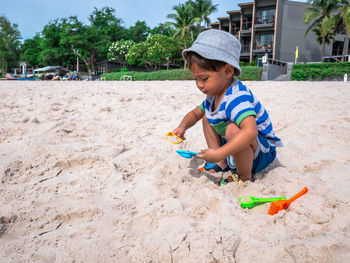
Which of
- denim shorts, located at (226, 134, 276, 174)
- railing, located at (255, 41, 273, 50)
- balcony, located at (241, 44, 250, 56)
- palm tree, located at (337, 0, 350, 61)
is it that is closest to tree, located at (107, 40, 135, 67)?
balcony, located at (241, 44, 250, 56)

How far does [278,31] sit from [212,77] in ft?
79.8

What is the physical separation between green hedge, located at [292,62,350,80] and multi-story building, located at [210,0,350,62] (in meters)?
7.64

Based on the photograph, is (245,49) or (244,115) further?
(245,49)

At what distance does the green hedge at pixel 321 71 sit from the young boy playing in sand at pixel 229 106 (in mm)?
15638

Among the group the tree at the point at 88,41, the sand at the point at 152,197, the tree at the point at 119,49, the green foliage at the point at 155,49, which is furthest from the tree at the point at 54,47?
the sand at the point at 152,197

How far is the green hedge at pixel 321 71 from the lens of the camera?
1437cm

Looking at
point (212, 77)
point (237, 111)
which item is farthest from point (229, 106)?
point (212, 77)

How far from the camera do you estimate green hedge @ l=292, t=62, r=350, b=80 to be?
14.4 meters

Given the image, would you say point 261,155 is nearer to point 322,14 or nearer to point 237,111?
point 237,111

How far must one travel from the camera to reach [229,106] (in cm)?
143

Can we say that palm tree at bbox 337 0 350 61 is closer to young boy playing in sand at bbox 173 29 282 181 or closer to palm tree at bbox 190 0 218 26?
palm tree at bbox 190 0 218 26

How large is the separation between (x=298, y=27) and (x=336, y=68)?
10775mm

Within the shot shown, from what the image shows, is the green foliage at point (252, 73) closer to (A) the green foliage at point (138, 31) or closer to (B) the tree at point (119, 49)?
(B) the tree at point (119, 49)

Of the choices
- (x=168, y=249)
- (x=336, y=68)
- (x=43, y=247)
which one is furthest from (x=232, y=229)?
(x=336, y=68)
